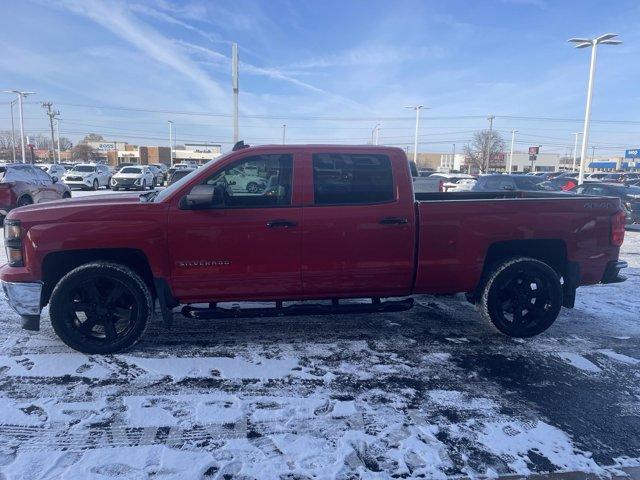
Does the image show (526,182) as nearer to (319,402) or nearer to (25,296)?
(319,402)

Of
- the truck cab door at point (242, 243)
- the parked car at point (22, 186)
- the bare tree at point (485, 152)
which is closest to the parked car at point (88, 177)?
the parked car at point (22, 186)

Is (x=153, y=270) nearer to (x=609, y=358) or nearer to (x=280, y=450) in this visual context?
(x=280, y=450)

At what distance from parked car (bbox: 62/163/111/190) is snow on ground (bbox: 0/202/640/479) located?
83.3 ft

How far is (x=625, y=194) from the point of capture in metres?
14.6

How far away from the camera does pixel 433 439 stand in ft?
10.2

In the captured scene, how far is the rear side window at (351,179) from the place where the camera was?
14.7 ft

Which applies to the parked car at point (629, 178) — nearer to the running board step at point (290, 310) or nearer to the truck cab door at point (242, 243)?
the running board step at point (290, 310)

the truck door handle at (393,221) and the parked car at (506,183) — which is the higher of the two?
the parked car at (506,183)

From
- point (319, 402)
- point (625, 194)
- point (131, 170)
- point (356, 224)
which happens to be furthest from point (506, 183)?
point (131, 170)

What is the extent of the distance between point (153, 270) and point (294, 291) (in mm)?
1332

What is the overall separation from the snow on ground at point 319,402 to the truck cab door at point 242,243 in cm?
62

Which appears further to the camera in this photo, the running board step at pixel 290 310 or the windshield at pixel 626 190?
the windshield at pixel 626 190

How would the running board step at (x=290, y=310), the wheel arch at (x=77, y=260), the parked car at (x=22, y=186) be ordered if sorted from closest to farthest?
the wheel arch at (x=77, y=260)
the running board step at (x=290, y=310)
the parked car at (x=22, y=186)

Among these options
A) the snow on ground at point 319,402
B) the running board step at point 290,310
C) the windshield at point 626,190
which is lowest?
the snow on ground at point 319,402
